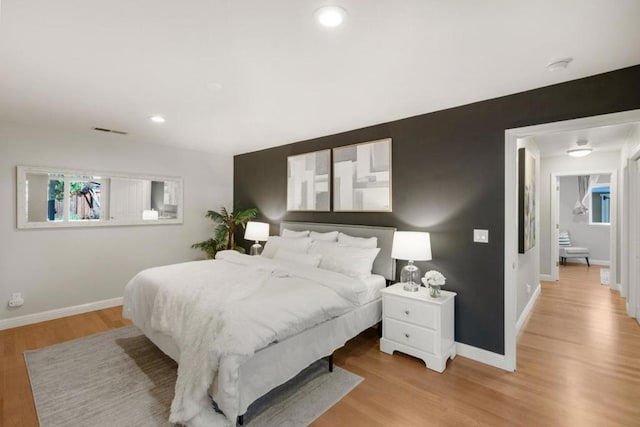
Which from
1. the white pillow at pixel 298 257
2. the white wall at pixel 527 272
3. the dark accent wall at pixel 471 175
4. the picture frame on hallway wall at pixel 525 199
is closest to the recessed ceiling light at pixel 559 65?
the dark accent wall at pixel 471 175

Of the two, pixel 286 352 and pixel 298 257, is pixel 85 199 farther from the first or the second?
pixel 286 352

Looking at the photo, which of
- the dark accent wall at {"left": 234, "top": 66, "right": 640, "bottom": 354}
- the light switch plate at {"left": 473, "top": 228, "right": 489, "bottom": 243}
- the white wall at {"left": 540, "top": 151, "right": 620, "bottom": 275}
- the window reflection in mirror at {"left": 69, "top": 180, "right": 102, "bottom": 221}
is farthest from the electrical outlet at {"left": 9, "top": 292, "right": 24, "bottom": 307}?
the white wall at {"left": 540, "top": 151, "right": 620, "bottom": 275}

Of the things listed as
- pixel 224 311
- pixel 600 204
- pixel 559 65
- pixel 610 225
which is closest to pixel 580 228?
pixel 600 204

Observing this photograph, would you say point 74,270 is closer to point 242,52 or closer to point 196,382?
point 196,382

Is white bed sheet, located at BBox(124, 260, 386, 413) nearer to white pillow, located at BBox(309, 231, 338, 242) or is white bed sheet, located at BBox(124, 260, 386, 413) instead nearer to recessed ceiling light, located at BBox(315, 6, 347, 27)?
white pillow, located at BBox(309, 231, 338, 242)

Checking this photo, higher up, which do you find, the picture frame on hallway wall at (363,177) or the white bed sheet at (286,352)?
the picture frame on hallway wall at (363,177)

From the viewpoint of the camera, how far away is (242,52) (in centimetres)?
193

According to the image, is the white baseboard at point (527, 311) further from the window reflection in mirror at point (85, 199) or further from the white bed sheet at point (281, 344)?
the window reflection in mirror at point (85, 199)

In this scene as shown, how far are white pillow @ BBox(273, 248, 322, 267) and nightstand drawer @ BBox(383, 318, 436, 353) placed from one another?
99 cm

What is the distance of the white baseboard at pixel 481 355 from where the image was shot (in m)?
2.62

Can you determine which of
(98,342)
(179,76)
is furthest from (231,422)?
(179,76)

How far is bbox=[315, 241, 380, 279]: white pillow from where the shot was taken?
3090 millimetres

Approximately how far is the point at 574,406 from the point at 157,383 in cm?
317

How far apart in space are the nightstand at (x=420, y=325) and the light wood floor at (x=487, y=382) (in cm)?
12
